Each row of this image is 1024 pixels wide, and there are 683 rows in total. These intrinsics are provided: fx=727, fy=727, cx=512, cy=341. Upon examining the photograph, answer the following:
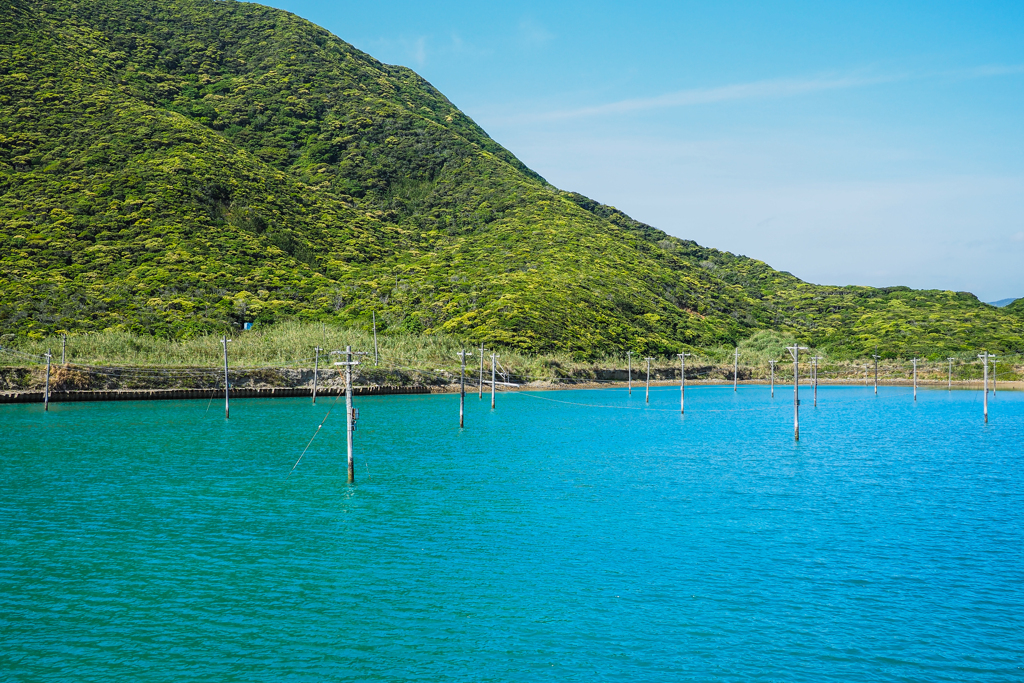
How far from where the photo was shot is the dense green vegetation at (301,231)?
110 meters

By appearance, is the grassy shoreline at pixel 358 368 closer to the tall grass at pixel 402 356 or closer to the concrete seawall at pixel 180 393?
the tall grass at pixel 402 356

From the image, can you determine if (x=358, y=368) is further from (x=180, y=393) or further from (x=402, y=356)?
(x=180, y=393)

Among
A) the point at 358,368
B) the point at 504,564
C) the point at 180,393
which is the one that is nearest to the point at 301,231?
the point at 358,368

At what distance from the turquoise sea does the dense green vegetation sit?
71399 millimetres

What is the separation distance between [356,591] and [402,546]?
13.1ft

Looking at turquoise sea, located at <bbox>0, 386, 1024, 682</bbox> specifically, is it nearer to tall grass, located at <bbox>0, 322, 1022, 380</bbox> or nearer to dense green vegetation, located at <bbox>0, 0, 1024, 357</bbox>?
tall grass, located at <bbox>0, 322, 1022, 380</bbox>

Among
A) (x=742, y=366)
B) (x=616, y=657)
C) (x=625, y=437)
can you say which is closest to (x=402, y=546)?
(x=616, y=657)

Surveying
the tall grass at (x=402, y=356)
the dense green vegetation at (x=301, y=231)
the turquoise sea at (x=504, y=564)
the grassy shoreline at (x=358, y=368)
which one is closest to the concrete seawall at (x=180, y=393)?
the grassy shoreline at (x=358, y=368)

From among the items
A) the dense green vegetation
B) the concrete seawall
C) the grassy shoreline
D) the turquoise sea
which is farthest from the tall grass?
the turquoise sea

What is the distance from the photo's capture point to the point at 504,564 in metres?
19.8

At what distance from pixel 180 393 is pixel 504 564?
64973 mm

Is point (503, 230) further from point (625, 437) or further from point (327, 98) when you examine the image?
point (625, 437)

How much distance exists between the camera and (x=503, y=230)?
504 ft

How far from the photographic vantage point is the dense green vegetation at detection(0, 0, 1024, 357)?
110 meters
